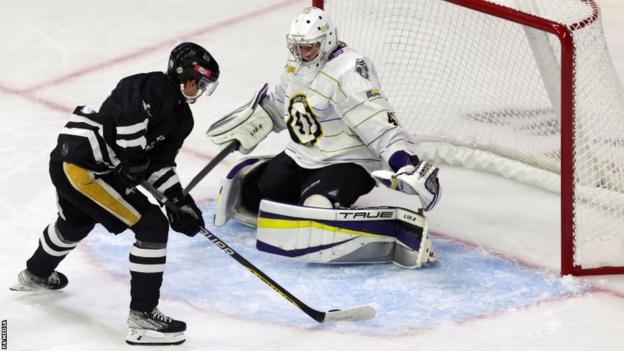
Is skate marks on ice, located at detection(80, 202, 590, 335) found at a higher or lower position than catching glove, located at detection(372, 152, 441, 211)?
lower

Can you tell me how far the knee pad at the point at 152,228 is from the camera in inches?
148

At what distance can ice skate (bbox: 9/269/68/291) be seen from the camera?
409cm

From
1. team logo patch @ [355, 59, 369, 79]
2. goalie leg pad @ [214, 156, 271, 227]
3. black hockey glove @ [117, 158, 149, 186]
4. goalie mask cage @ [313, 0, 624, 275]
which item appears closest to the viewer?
black hockey glove @ [117, 158, 149, 186]

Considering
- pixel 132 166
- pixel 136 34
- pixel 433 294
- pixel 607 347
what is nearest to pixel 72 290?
pixel 132 166

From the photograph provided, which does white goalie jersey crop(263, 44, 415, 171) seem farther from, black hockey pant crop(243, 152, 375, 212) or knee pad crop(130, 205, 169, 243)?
knee pad crop(130, 205, 169, 243)

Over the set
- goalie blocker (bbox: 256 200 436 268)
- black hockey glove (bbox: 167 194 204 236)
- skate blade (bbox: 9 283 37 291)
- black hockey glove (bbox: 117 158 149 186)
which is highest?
black hockey glove (bbox: 117 158 149 186)

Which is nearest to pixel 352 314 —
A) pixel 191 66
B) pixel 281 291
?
pixel 281 291

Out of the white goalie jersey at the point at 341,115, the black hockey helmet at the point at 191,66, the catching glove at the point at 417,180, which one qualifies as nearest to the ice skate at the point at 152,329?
the black hockey helmet at the point at 191,66

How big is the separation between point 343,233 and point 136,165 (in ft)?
2.44

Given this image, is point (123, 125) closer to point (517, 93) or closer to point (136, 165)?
point (136, 165)

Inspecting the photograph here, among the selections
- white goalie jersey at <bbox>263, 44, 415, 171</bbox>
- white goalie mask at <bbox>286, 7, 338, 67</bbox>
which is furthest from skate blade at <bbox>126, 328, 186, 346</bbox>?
white goalie mask at <bbox>286, 7, 338, 67</bbox>

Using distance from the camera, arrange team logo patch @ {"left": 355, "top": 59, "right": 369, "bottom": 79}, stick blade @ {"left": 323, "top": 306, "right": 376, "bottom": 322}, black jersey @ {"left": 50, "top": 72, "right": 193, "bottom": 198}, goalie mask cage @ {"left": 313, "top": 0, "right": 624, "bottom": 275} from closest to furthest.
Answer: black jersey @ {"left": 50, "top": 72, "right": 193, "bottom": 198} → stick blade @ {"left": 323, "top": 306, "right": 376, "bottom": 322} → goalie mask cage @ {"left": 313, "top": 0, "right": 624, "bottom": 275} → team logo patch @ {"left": 355, "top": 59, "right": 369, "bottom": 79}

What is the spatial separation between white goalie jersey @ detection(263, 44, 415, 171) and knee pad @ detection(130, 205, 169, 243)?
0.82 meters

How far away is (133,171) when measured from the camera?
387 cm
